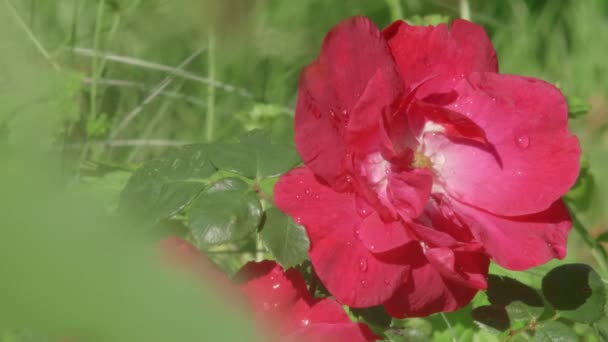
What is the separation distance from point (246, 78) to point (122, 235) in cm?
154

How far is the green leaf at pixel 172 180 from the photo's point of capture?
1.96 feet

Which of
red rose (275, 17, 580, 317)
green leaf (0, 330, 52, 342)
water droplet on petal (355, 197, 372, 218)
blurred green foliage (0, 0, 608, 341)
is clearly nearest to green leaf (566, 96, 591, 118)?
blurred green foliage (0, 0, 608, 341)

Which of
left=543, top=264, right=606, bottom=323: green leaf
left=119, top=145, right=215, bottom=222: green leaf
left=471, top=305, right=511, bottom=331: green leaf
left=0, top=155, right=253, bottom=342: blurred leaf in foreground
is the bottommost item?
left=471, top=305, right=511, bottom=331: green leaf

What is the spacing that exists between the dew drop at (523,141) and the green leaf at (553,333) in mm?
129

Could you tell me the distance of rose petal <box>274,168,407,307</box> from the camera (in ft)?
1.83

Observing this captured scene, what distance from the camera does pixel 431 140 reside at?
2.22 feet

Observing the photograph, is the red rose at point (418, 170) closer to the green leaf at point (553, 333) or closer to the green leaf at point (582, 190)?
the green leaf at point (553, 333)

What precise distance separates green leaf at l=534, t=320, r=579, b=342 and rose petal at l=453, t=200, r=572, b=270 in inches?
1.9

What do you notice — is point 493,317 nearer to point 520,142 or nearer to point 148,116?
point 520,142

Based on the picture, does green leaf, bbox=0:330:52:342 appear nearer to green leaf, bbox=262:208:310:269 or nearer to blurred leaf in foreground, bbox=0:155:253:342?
blurred leaf in foreground, bbox=0:155:253:342

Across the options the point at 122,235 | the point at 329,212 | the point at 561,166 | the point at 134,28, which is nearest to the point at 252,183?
the point at 329,212

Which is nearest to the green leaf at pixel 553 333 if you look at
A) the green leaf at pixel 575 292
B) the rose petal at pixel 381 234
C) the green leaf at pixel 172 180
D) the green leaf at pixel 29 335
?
the green leaf at pixel 575 292

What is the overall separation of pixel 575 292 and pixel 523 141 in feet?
0.38

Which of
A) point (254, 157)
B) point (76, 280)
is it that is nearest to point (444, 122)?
point (254, 157)
